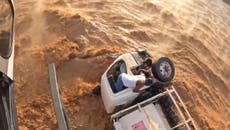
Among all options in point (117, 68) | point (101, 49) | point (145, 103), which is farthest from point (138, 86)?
point (101, 49)

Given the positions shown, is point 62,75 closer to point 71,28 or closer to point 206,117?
point 71,28

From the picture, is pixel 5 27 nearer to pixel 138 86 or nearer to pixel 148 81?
pixel 138 86

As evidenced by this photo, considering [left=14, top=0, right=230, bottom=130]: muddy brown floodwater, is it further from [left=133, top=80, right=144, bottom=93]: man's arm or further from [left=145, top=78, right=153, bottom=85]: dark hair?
[left=145, top=78, right=153, bottom=85]: dark hair

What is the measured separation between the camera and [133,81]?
6.46 m

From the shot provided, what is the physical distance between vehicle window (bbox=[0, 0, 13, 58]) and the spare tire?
7.92 feet

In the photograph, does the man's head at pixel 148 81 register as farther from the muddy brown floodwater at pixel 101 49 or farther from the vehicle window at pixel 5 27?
the vehicle window at pixel 5 27

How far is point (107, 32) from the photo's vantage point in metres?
9.00

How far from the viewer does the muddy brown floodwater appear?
7220mm

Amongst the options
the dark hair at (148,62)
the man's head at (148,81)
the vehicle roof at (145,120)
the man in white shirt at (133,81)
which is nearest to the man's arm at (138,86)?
the man in white shirt at (133,81)

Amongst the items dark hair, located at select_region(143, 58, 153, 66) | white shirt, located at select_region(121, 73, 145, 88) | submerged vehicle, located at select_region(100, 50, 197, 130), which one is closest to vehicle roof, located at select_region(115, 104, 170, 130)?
submerged vehicle, located at select_region(100, 50, 197, 130)

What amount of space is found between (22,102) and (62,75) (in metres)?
1.00

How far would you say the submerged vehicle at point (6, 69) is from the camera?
185 inches

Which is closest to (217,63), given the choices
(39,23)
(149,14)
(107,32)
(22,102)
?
(149,14)

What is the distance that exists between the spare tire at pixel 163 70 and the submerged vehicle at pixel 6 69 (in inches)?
93.5
